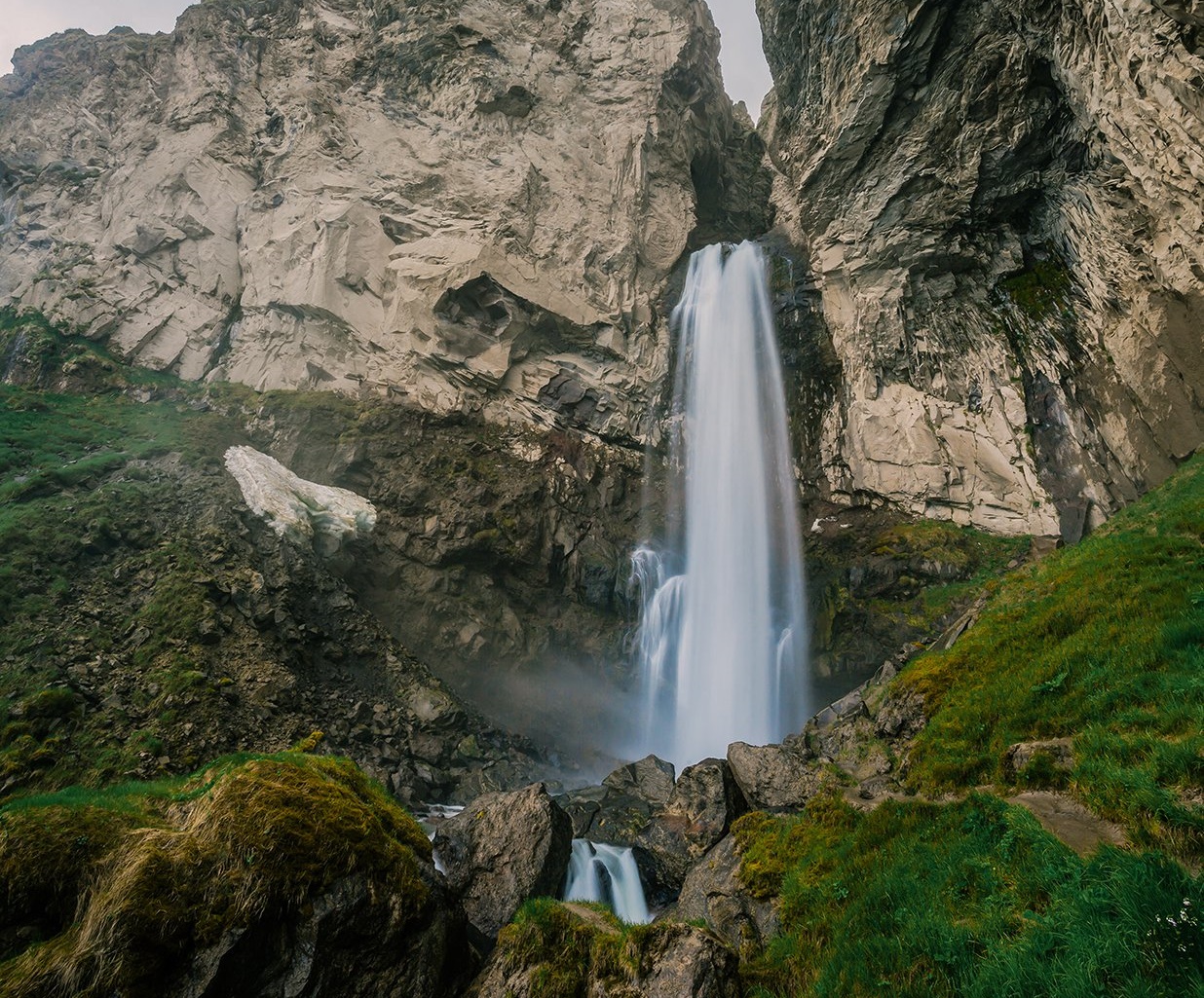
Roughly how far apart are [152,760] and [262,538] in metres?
9.17

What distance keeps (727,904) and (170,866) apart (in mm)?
5397

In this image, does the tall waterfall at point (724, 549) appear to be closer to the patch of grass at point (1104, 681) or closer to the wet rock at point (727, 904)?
the patch of grass at point (1104, 681)

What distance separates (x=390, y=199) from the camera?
2869cm

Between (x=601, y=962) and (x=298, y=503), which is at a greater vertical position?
(x=298, y=503)

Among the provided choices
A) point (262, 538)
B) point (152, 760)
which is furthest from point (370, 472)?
point (152, 760)

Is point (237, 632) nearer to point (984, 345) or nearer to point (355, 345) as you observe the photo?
point (355, 345)

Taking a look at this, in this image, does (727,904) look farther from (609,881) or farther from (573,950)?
(609,881)

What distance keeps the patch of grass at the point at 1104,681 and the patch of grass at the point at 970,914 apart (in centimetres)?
65

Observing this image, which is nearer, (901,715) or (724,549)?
(901,715)

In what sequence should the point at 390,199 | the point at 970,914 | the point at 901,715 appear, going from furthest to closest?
the point at 390,199 < the point at 901,715 < the point at 970,914

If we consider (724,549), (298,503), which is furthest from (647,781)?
(298,503)

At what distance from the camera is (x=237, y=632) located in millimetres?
14320

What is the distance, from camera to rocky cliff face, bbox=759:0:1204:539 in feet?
46.3

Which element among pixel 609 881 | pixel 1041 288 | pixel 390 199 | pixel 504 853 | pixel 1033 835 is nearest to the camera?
pixel 1033 835
